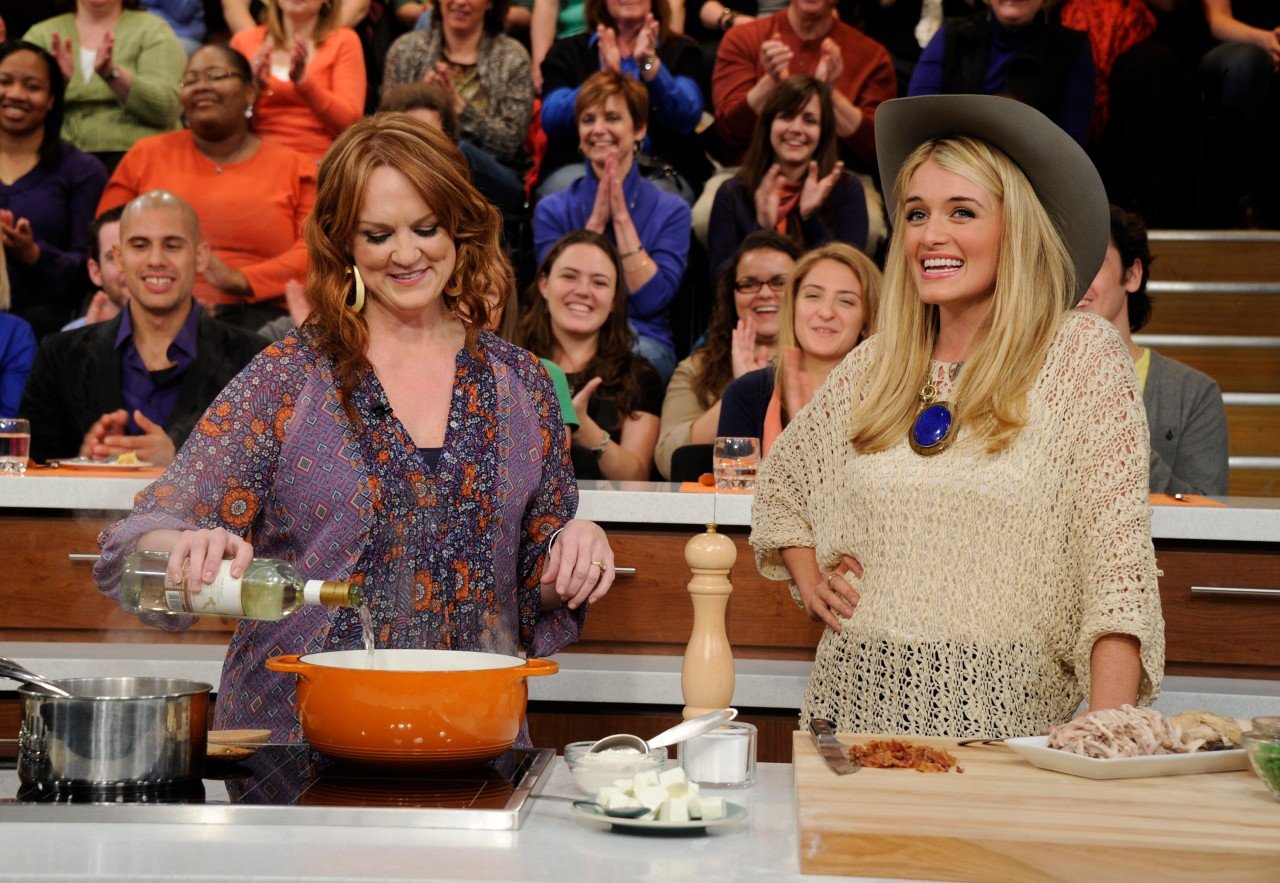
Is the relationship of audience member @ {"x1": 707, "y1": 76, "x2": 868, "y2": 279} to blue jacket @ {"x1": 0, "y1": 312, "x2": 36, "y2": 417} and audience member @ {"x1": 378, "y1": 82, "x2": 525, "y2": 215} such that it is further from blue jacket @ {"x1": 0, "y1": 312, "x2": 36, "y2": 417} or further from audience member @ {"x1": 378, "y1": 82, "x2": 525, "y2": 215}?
blue jacket @ {"x1": 0, "y1": 312, "x2": 36, "y2": 417}

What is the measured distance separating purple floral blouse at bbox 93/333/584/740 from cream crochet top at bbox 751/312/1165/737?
0.51 meters

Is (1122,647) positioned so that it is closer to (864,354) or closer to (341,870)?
(864,354)

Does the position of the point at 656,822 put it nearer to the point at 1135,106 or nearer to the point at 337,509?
the point at 337,509

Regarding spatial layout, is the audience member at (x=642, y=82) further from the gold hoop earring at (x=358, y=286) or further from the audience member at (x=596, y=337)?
the gold hoop earring at (x=358, y=286)

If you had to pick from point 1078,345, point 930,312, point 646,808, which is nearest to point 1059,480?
point 1078,345

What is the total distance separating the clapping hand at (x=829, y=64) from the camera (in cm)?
589

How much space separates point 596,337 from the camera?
507 centimetres

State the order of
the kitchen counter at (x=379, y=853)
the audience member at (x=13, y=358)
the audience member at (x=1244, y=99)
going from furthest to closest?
the audience member at (x=1244, y=99)
the audience member at (x=13, y=358)
the kitchen counter at (x=379, y=853)

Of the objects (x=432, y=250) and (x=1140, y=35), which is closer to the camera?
(x=432, y=250)

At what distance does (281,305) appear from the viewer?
18.8 feet

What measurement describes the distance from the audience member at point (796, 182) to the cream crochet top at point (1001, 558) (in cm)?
338

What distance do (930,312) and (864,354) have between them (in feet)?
0.47

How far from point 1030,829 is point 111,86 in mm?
6054

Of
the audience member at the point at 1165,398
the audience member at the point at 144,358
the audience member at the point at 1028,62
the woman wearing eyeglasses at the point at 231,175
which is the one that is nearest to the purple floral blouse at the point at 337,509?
the audience member at the point at 1165,398
